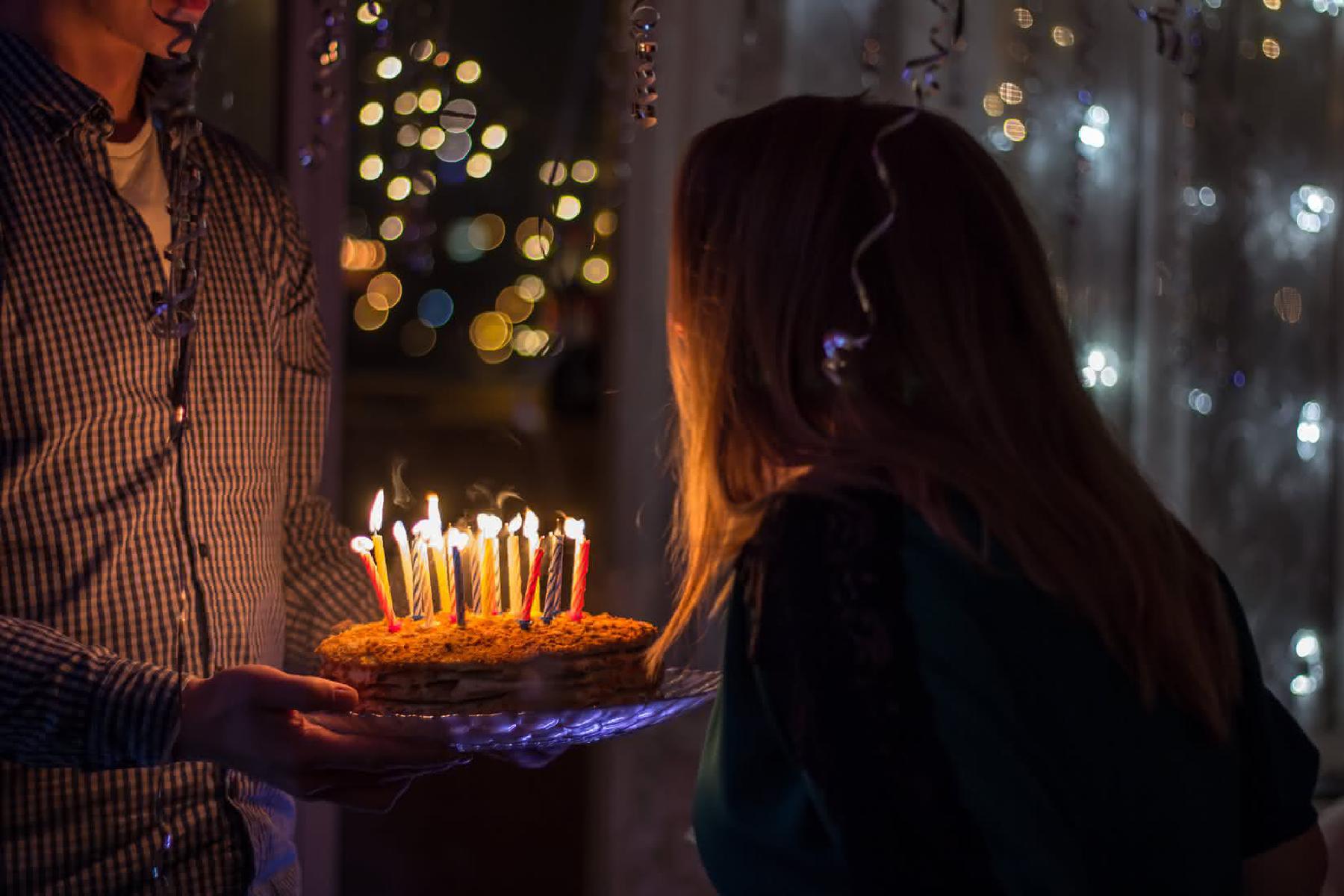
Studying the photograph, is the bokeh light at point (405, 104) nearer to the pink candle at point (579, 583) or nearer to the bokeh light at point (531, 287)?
the bokeh light at point (531, 287)

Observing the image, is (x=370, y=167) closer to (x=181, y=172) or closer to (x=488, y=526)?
(x=488, y=526)

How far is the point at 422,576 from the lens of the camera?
1.48m

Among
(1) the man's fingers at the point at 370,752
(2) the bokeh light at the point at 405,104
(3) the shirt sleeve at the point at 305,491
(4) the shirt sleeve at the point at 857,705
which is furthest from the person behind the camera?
(2) the bokeh light at the point at 405,104

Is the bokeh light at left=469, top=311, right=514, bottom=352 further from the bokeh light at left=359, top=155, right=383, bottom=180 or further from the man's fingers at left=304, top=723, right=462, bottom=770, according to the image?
the man's fingers at left=304, top=723, right=462, bottom=770

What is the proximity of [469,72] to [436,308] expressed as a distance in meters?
0.50

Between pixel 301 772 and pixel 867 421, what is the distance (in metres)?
0.61

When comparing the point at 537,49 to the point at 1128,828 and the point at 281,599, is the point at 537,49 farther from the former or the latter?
the point at 1128,828

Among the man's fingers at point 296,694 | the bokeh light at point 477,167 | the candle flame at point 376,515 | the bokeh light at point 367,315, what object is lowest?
the man's fingers at point 296,694

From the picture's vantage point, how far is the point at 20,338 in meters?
1.24

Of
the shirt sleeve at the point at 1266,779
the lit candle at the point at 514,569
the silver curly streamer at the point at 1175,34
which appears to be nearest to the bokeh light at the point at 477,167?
the lit candle at the point at 514,569

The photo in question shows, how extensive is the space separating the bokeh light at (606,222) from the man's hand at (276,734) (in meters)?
1.47

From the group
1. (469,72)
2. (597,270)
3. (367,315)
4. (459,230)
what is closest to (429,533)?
(367,315)

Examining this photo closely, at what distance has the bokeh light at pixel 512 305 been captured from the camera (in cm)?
265

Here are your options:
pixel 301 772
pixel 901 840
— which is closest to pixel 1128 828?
pixel 901 840
